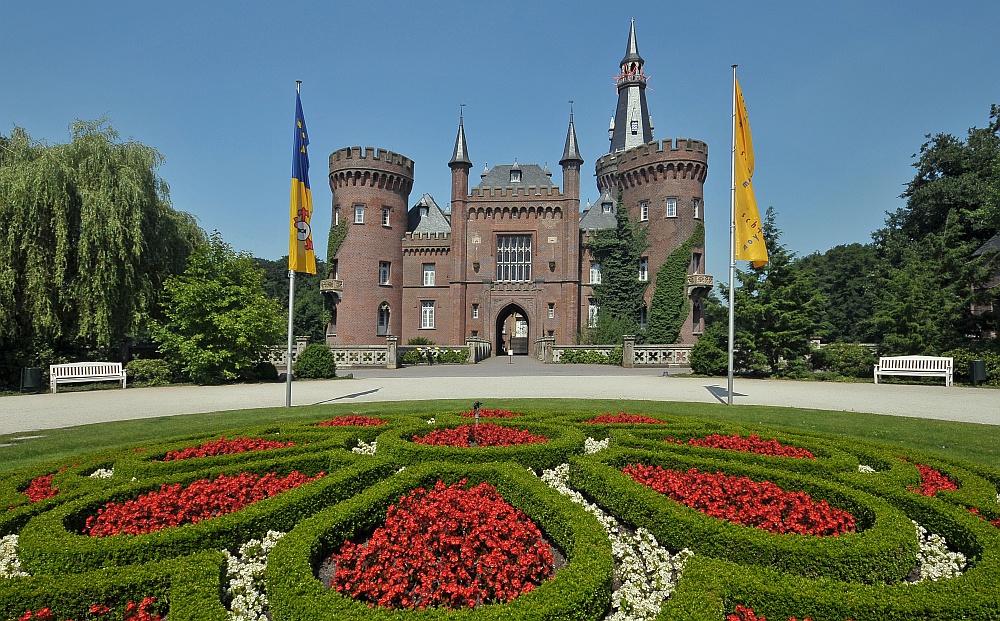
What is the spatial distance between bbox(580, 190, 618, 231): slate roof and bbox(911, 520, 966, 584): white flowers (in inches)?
1500

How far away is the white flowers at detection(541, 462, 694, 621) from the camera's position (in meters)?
3.37

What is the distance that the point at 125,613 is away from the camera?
10.0 ft

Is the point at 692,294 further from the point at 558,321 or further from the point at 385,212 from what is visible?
the point at 385,212

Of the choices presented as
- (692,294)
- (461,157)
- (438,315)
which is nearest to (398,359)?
(438,315)

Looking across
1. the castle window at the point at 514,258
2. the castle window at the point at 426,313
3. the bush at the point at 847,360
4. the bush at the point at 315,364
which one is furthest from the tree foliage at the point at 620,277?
the bush at the point at 315,364

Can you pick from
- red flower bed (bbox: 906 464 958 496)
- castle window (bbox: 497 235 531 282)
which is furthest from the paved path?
castle window (bbox: 497 235 531 282)

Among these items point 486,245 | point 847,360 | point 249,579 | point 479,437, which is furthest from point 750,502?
point 486,245

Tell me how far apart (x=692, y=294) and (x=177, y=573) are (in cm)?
3819

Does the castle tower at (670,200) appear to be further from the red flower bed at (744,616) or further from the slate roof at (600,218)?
the red flower bed at (744,616)

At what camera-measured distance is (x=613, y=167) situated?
160 ft

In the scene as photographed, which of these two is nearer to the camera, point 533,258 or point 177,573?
point 177,573

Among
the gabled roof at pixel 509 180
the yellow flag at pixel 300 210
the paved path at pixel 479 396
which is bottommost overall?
the paved path at pixel 479 396

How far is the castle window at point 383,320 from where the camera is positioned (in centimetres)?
4103

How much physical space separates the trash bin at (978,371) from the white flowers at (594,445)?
707 inches
